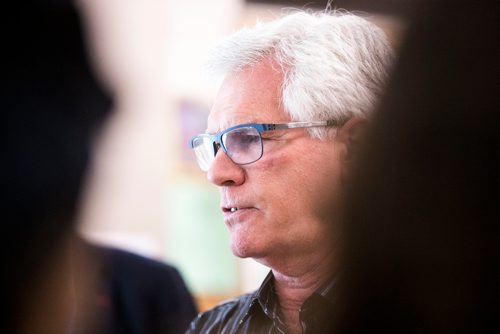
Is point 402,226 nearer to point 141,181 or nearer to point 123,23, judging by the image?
point 141,181

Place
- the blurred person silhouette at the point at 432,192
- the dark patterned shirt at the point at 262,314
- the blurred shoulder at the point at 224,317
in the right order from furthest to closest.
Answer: the blurred shoulder at the point at 224,317
the dark patterned shirt at the point at 262,314
the blurred person silhouette at the point at 432,192

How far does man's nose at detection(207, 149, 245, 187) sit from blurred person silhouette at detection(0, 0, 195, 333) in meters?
0.22

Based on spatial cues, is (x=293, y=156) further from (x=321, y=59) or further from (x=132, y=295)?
(x=132, y=295)

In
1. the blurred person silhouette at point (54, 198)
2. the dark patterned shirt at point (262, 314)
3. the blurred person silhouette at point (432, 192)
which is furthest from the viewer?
the dark patterned shirt at point (262, 314)

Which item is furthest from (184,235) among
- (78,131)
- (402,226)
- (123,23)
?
(402,226)

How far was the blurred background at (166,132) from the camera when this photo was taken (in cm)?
109

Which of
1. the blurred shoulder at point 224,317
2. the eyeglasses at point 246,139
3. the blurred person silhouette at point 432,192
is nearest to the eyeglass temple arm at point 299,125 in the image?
the eyeglasses at point 246,139

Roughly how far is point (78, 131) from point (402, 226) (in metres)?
0.67

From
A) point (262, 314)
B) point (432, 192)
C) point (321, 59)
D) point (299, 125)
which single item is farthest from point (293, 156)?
point (432, 192)

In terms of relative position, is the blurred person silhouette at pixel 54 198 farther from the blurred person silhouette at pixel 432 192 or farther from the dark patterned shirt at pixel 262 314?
the blurred person silhouette at pixel 432 192

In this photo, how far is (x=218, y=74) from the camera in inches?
41.0

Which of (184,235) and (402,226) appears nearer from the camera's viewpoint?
(402,226)

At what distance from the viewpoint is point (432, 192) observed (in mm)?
417

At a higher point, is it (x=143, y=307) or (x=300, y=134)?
(x=300, y=134)
